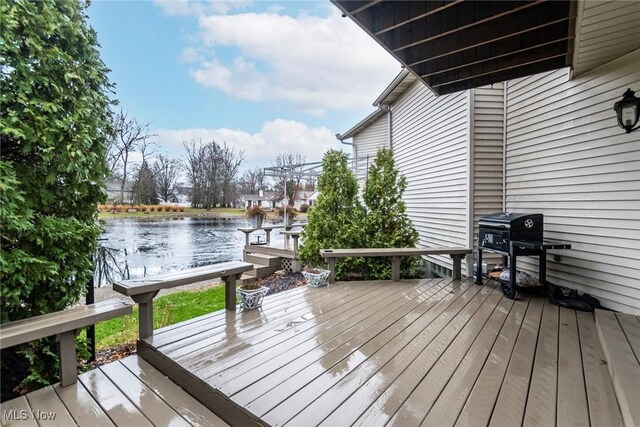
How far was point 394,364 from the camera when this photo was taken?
81.7 inches

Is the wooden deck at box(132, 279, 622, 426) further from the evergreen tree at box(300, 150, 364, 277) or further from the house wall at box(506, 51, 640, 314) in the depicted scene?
the evergreen tree at box(300, 150, 364, 277)

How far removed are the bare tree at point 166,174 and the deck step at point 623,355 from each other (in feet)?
A: 109

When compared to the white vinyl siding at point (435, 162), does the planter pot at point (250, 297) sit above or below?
below

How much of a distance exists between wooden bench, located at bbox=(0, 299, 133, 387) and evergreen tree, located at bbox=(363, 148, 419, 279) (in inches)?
152

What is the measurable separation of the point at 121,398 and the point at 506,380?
2459mm

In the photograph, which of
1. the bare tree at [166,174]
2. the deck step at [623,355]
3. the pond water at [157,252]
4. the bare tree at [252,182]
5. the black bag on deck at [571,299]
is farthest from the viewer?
the bare tree at [252,182]

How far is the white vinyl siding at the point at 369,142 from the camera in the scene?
9070 millimetres

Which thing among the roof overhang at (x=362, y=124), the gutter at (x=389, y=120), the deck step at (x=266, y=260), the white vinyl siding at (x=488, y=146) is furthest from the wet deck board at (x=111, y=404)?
the roof overhang at (x=362, y=124)

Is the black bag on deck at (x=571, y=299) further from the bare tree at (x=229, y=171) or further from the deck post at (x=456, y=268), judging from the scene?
the bare tree at (x=229, y=171)

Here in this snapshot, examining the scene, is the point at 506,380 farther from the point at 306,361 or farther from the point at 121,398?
the point at 121,398

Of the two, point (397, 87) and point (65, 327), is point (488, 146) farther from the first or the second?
point (65, 327)

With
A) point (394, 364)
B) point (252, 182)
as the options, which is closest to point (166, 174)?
point (252, 182)

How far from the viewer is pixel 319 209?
5426 millimetres

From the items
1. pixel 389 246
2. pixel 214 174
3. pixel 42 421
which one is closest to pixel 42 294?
pixel 42 421
